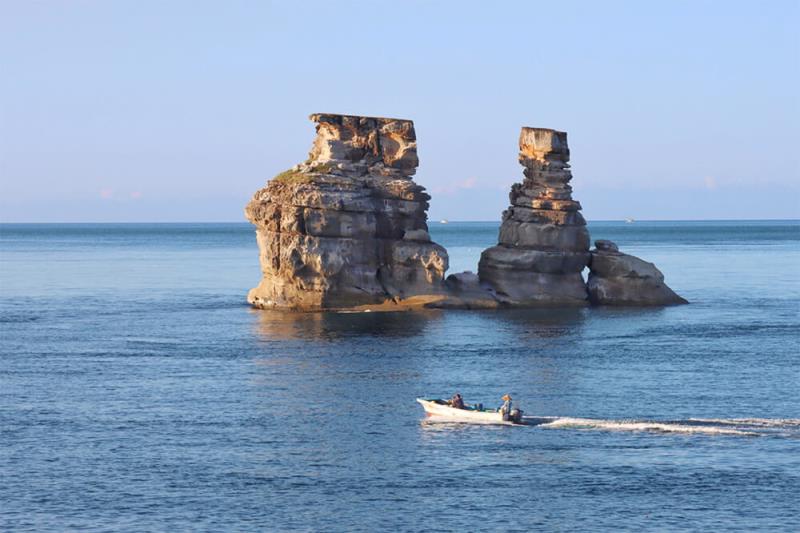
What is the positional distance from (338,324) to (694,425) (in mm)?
47204

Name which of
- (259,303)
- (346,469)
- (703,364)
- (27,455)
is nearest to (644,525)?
(346,469)

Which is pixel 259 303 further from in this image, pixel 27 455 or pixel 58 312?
pixel 27 455

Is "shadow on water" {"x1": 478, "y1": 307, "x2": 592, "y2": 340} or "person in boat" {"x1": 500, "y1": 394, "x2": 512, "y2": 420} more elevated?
"shadow on water" {"x1": 478, "y1": 307, "x2": 592, "y2": 340}

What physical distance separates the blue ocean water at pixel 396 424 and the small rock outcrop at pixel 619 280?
4.15 m

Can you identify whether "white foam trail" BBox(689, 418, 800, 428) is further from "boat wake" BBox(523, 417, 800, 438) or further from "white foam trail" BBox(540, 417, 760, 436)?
"white foam trail" BBox(540, 417, 760, 436)

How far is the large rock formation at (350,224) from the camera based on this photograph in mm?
113562

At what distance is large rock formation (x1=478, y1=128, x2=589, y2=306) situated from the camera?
11825 cm

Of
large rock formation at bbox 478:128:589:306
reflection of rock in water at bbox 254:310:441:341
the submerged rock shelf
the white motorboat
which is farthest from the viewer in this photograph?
large rock formation at bbox 478:128:589:306

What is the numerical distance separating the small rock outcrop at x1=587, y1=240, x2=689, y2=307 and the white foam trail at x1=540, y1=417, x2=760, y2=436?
177 ft

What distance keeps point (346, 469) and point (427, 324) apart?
49374mm

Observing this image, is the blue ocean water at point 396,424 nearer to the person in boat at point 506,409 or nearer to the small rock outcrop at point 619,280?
the person in boat at point 506,409

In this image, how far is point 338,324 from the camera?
108500mm

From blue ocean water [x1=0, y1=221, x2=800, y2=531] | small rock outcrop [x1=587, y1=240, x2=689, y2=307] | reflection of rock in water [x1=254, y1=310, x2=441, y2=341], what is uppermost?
small rock outcrop [x1=587, y1=240, x2=689, y2=307]

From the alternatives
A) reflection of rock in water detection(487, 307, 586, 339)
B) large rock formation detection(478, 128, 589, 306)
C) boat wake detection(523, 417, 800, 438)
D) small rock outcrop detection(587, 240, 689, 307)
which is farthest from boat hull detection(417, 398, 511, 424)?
small rock outcrop detection(587, 240, 689, 307)
